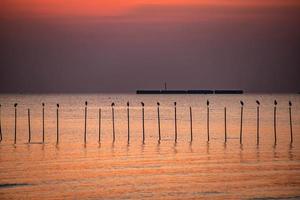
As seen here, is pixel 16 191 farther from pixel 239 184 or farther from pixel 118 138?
pixel 118 138

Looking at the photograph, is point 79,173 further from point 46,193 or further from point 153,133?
point 153,133

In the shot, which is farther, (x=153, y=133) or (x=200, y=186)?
(x=153, y=133)

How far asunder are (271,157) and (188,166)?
731 cm

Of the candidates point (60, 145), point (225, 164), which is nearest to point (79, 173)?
point (225, 164)

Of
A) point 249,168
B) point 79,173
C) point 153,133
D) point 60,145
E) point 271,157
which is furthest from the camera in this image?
point 153,133

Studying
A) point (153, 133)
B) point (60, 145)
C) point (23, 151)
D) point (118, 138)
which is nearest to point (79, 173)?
point (23, 151)

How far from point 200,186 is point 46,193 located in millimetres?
6663

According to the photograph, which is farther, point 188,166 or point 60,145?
point 60,145

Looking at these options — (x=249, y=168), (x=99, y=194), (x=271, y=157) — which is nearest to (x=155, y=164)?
(x=249, y=168)

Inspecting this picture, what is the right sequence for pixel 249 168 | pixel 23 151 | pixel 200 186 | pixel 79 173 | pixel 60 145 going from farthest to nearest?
pixel 60 145 → pixel 23 151 → pixel 249 168 → pixel 79 173 → pixel 200 186

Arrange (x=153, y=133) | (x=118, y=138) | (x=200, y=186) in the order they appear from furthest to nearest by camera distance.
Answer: (x=153, y=133)
(x=118, y=138)
(x=200, y=186)

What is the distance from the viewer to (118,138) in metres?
64.1

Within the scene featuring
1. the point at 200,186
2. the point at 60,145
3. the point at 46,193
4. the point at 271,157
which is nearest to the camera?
the point at 46,193

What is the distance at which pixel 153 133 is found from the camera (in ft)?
233
